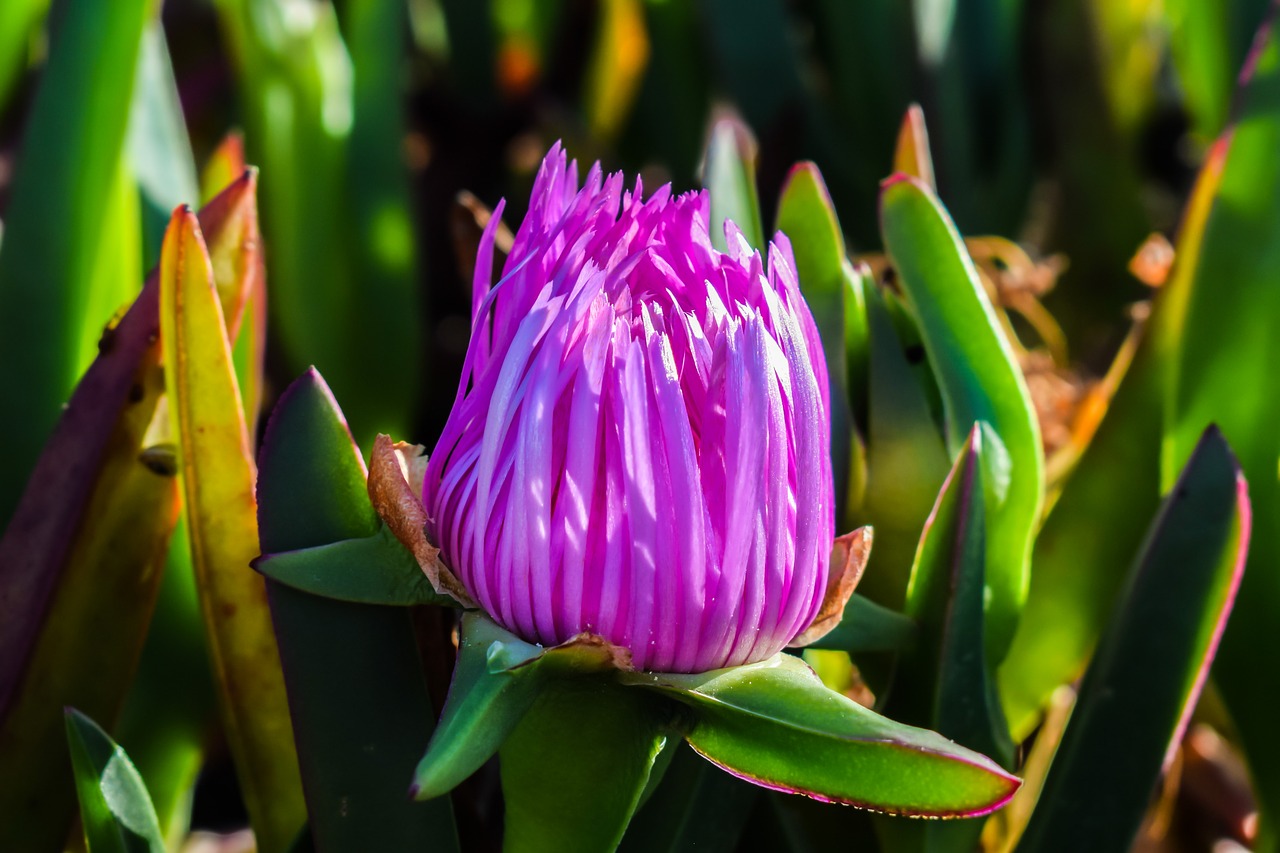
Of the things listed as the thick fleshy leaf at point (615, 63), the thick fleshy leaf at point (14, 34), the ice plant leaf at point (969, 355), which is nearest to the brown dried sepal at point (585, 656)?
the ice plant leaf at point (969, 355)

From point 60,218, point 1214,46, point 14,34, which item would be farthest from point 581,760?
point 1214,46

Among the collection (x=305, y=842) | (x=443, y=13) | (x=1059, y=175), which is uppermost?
(x=443, y=13)

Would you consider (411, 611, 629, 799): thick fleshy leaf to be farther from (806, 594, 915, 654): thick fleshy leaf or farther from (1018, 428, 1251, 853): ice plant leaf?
(1018, 428, 1251, 853): ice plant leaf

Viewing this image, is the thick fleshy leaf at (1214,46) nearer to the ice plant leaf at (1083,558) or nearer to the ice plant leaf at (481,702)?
the ice plant leaf at (1083,558)

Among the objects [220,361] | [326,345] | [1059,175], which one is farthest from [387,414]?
[1059,175]

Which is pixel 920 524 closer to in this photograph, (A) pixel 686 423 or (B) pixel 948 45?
Answer: (A) pixel 686 423

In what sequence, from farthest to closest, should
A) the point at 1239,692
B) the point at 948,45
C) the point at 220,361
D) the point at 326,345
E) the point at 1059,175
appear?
the point at 1059,175 < the point at 948,45 < the point at 326,345 < the point at 1239,692 < the point at 220,361

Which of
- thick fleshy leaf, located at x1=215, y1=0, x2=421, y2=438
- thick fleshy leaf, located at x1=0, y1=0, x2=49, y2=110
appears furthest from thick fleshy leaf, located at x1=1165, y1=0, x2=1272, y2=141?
thick fleshy leaf, located at x1=0, y1=0, x2=49, y2=110
